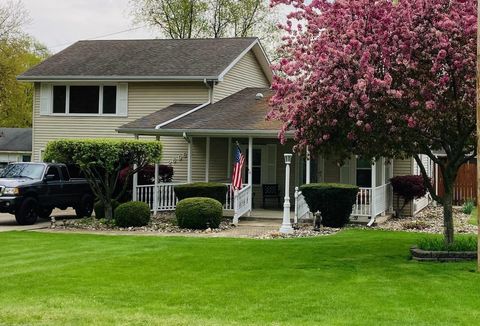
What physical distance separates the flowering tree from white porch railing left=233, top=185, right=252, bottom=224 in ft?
26.1

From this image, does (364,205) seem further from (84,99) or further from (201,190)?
(84,99)

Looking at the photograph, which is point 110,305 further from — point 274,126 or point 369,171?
point 369,171

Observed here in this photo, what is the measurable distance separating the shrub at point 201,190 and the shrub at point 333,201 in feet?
9.97

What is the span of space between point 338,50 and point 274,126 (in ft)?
30.6

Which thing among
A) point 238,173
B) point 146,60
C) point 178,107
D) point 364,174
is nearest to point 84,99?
point 146,60

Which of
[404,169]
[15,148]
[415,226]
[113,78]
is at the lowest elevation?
[415,226]

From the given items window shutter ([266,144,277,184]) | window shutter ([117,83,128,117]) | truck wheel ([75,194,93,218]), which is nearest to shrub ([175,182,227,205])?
truck wheel ([75,194,93,218])

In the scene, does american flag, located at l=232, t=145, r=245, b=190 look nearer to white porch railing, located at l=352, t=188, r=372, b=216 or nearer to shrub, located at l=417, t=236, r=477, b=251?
white porch railing, located at l=352, t=188, r=372, b=216

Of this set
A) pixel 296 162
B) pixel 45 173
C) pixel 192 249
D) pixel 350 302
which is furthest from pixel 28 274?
pixel 296 162

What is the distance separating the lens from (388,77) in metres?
10.8

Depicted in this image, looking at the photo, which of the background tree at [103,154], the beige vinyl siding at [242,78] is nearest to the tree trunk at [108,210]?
the background tree at [103,154]

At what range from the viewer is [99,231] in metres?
18.3

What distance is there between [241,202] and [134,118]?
7.84m

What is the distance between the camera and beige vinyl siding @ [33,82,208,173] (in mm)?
25531
